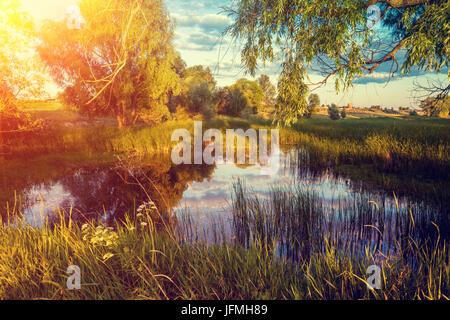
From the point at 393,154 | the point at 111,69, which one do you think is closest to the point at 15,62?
the point at 111,69

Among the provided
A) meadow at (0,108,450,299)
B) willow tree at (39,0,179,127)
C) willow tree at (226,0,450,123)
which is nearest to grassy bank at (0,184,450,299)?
meadow at (0,108,450,299)

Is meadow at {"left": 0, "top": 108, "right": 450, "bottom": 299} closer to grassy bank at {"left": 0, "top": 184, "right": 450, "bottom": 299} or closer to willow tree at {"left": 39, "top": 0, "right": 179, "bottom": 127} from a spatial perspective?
grassy bank at {"left": 0, "top": 184, "right": 450, "bottom": 299}

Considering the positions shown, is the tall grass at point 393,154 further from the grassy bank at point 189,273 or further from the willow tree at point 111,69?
the willow tree at point 111,69

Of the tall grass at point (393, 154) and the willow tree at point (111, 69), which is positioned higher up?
the willow tree at point (111, 69)

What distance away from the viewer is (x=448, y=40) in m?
4.65

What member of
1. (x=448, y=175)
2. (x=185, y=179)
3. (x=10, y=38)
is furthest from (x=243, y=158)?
(x=10, y=38)

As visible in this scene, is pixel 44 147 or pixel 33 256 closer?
pixel 33 256

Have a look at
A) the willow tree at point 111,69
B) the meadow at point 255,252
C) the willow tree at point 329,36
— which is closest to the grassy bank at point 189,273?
the meadow at point 255,252

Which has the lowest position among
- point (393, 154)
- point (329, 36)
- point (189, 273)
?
point (189, 273)

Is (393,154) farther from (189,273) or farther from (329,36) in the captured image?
(189,273)

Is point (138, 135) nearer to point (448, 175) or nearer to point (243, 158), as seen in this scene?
point (243, 158)

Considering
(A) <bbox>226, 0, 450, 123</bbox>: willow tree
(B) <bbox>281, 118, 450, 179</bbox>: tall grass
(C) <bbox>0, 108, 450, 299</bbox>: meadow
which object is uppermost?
(A) <bbox>226, 0, 450, 123</bbox>: willow tree

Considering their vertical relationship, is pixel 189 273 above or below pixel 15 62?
below
